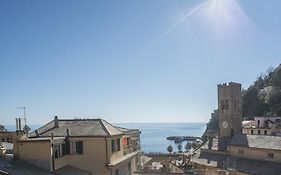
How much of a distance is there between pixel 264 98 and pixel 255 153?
80.5 meters

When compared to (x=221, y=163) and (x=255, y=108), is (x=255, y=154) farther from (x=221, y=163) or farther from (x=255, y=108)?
(x=255, y=108)

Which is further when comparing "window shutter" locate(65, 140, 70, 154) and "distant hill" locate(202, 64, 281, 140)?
"distant hill" locate(202, 64, 281, 140)

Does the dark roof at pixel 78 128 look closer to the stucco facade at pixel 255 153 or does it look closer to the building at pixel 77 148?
the building at pixel 77 148

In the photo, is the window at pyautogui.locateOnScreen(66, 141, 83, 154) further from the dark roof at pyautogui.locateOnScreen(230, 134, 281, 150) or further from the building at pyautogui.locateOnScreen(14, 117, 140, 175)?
the dark roof at pyautogui.locateOnScreen(230, 134, 281, 150)

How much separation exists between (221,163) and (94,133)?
29950 mm

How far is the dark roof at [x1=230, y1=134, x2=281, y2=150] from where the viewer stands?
47275 millimetres

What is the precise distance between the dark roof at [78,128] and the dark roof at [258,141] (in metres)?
26.8

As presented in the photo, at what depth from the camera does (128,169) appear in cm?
3350

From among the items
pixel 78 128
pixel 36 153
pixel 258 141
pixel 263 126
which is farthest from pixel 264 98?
pixel 36 153

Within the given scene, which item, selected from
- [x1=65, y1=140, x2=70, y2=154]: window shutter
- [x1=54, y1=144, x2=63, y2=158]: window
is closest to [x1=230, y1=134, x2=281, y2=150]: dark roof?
[x1=65, y1=140, x2=70, y2=154]: window shutter

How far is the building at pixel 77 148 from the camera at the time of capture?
2447 centimetres

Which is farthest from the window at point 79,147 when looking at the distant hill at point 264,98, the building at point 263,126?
the distant hill at point 264,98

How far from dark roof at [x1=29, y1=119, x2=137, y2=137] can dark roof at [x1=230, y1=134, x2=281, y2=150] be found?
26810mm

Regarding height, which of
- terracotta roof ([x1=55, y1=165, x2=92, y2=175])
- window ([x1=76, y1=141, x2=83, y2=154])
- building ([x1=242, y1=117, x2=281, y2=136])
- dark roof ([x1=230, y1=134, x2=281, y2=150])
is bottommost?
building ([x1=242, y1=117, x2=281, y2=136])
